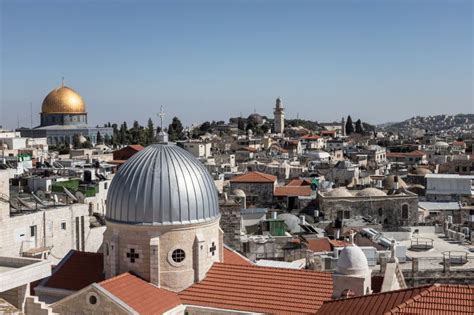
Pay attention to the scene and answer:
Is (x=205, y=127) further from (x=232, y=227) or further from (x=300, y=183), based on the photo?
(x=232, y=227)

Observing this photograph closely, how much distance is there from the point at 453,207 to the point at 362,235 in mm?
16495

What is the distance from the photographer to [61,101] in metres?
93.6

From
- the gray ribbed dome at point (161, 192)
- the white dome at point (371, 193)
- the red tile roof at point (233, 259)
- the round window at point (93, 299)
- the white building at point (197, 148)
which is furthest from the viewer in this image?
the white building at point (197, 148)

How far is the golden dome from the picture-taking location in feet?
306

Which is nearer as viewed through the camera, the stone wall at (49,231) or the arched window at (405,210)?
the stone wall at (49,231)

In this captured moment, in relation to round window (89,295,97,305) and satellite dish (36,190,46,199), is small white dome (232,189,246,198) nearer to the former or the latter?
satellite dish (36,190,46,199)

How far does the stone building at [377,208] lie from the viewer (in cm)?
3841

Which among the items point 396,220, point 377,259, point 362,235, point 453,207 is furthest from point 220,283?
point 453,207

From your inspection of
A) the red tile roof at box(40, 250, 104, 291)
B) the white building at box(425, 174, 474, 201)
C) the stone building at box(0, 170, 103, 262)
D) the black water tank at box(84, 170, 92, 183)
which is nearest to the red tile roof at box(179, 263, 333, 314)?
the red tile roof at box(40, 250, 104, 291)

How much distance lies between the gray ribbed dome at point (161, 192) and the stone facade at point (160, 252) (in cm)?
27

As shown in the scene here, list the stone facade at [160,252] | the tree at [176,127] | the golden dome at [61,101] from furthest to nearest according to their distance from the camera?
the tree at [176,127] < the golden dome at [61,101] < the stone facade at [160,252]

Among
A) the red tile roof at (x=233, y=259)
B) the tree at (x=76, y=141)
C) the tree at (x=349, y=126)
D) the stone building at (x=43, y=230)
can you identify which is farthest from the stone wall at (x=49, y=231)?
the tree at (x=349, y=126)

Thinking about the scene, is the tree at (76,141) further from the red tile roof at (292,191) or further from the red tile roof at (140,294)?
the red tile roof at (140,294)

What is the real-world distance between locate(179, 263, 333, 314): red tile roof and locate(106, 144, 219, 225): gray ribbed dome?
1708 millimetres
